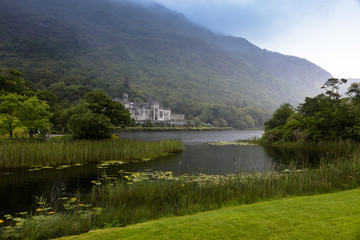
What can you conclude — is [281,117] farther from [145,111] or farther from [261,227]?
[145,111]

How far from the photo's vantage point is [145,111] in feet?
428

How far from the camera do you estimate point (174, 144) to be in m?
28.3

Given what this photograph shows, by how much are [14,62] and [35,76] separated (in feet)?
180

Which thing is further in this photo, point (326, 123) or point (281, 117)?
point (281, 117)

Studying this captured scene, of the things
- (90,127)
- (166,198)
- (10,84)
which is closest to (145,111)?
(10,84)

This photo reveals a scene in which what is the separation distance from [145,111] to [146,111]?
3.55ft

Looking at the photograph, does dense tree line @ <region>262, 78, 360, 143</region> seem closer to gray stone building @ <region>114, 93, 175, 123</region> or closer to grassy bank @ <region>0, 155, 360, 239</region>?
grassy bank @ <region>0, 155, 360, 239</region>

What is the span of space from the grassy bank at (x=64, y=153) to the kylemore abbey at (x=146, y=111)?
96722 mm

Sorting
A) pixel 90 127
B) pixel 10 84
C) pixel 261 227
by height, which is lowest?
pixel 261 227

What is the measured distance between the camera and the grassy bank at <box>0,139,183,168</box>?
52.6 ft

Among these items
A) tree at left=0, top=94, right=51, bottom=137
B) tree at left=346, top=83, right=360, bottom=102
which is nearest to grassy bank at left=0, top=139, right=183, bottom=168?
tree at left=0, top=94, right=51, bottom=137

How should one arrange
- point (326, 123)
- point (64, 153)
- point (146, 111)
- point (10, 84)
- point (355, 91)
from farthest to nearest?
point (146, 111), point (10, 84), point (326, 123), point (355, 91), point (64, 153)

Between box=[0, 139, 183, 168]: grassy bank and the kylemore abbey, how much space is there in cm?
9672

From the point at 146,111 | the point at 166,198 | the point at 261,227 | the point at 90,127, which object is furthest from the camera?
the point at 146,111
